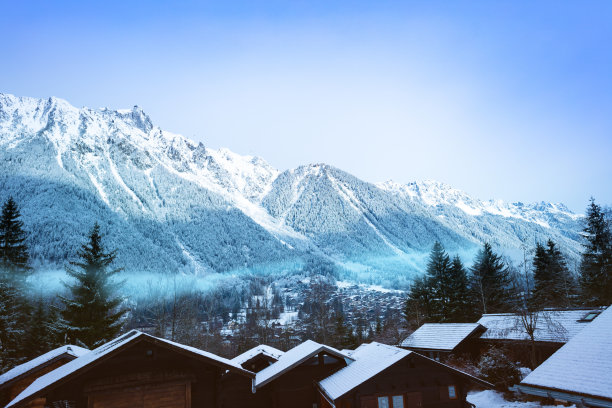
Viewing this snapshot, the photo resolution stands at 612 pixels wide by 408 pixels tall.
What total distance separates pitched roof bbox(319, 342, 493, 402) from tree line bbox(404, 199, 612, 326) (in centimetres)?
2562

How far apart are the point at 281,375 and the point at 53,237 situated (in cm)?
→ 13462

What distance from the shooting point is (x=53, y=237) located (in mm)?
126875

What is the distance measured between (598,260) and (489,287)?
13.2 meters

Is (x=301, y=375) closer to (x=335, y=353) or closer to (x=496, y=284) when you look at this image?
(x=335, y=353)

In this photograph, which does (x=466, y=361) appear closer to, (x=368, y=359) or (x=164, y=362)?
(x=368, y=359)

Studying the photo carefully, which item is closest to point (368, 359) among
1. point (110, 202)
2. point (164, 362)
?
point (164, 362)

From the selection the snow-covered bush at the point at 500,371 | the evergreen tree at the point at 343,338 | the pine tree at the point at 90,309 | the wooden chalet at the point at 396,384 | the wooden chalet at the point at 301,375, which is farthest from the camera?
the evergreen tree at the point at 343,338

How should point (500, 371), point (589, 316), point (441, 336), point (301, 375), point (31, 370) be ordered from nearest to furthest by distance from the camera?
1. point (31, 370)
2. point (301, 375)
3. point (500, 371)
4. point (589, 316)
5. point (441, 336)

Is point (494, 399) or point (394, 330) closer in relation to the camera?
point (494, 399)

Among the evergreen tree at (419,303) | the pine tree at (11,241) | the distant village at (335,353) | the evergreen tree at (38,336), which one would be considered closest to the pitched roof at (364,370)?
the distant village at (335,353)

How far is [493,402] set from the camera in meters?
24.8

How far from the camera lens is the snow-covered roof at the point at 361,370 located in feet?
64.7

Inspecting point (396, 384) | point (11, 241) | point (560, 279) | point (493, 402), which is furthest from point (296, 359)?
point (560, 279)

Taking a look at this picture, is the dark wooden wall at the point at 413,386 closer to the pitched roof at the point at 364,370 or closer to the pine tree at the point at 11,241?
the pitched roof at the point at 364,370
